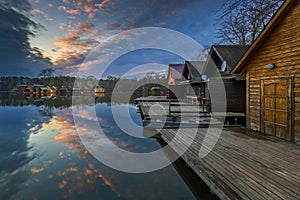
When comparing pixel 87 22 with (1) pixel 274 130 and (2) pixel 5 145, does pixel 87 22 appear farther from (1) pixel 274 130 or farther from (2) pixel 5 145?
(1) pixel 274 130

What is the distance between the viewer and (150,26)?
75.2 feet

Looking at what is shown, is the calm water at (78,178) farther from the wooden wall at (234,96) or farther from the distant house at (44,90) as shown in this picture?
the distant house at (44,90)

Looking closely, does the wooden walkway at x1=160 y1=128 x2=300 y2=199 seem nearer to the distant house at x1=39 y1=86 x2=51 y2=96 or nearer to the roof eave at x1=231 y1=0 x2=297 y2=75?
the roof eave at x1=231 y1=0 x2=297 y2=75

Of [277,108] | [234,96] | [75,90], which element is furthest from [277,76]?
[75,90]

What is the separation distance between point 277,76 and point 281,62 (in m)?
0.47

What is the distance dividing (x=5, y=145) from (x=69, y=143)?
2.84 m

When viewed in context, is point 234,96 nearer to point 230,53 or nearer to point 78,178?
point 230,53

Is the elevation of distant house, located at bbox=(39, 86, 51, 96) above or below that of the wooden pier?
above

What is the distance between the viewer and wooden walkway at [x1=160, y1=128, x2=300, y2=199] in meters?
2.71

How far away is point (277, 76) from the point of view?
592cm

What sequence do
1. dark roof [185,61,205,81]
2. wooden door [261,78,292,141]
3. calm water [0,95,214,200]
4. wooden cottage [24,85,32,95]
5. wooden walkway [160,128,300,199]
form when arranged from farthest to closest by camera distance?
wooden cottage [24,85,32,95]
dark roof [185,61,205,81]
wooden door [261,78,292,141]
calm water [0,95,214,200]
wooden walkway [160,128,300,199]

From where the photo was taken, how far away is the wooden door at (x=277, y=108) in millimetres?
5516

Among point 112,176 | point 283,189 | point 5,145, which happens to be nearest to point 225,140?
point 283,189

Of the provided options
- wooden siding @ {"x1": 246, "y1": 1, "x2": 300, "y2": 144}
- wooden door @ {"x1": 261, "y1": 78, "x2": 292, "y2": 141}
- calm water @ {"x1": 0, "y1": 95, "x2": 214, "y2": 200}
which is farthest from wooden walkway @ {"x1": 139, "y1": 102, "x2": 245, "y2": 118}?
calm water @ {"x1": 0, "y1": 95, "x2": 214, "y2": 200}
